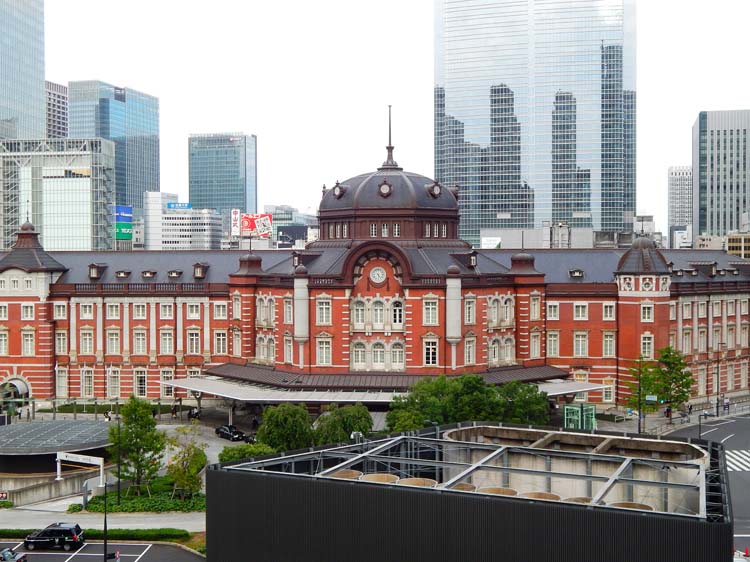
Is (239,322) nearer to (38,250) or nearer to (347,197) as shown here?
(347,197)

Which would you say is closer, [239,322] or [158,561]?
[158,561]

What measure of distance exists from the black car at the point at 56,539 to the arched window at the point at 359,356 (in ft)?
116

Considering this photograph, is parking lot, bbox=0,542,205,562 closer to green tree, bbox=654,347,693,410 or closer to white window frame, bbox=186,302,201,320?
white window frame, bbox=186,302,201,320

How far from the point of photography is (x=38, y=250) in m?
97.5

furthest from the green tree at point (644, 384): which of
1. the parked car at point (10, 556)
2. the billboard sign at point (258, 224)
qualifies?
the billboard sign at point (258, 224)

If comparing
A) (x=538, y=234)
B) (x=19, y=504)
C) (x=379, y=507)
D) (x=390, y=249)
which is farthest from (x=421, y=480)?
(x=538, y=234)

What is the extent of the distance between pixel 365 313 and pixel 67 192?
101882mm

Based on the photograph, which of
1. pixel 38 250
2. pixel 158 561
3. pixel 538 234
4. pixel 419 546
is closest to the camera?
pixel 419 546

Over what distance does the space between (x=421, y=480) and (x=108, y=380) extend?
63611 millimetres

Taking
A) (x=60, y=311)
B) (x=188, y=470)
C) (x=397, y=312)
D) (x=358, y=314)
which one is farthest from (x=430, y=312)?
(x=60, y=311)

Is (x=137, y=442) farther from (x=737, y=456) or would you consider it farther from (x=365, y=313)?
(x=737, y=456)

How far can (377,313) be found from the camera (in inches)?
3327

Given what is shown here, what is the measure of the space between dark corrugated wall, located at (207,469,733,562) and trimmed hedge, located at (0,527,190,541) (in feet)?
53.9

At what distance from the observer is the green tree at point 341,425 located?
63.0 metres
